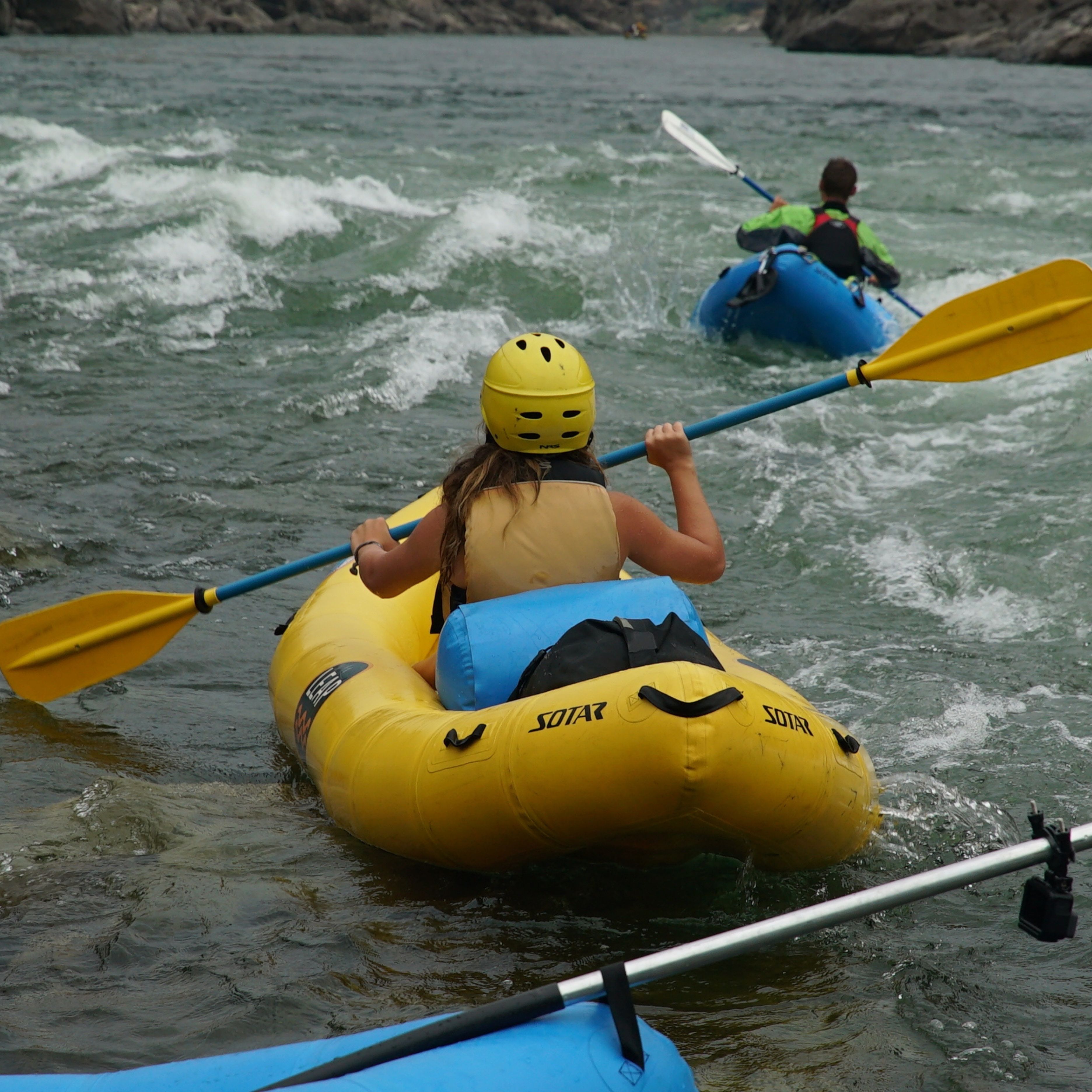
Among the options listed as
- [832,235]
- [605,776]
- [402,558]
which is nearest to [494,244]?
[832,235]

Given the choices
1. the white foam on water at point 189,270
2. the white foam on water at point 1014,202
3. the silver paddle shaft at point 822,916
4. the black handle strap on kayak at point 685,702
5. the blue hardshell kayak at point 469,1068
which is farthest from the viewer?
the white foam on water at point 1014,202

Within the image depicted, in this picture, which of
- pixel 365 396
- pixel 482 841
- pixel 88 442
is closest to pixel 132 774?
pixel 482 841

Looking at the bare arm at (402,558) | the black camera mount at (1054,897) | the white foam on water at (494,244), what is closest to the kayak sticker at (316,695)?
the bare arm at (402,558)

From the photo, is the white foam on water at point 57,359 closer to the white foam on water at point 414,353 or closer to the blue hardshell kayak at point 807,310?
the white foam on water at point 414,353

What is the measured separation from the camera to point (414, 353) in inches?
307

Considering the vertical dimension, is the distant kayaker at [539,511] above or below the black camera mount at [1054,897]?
above

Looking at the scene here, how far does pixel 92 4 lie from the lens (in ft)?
131

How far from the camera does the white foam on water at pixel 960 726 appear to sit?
11.7 feet

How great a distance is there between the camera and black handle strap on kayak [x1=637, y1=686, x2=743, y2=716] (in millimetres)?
2287

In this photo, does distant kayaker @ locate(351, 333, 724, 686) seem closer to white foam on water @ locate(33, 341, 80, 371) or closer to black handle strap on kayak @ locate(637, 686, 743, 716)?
black handle strap on kayak @ locate(637, 686, 743, 716)

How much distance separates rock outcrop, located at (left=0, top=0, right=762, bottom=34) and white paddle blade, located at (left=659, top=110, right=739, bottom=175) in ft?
108

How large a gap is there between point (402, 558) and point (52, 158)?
11.7 m

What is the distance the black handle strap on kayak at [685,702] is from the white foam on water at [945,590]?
248 centimetres

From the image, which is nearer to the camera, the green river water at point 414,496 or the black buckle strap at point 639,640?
the green river water at point 414,496
